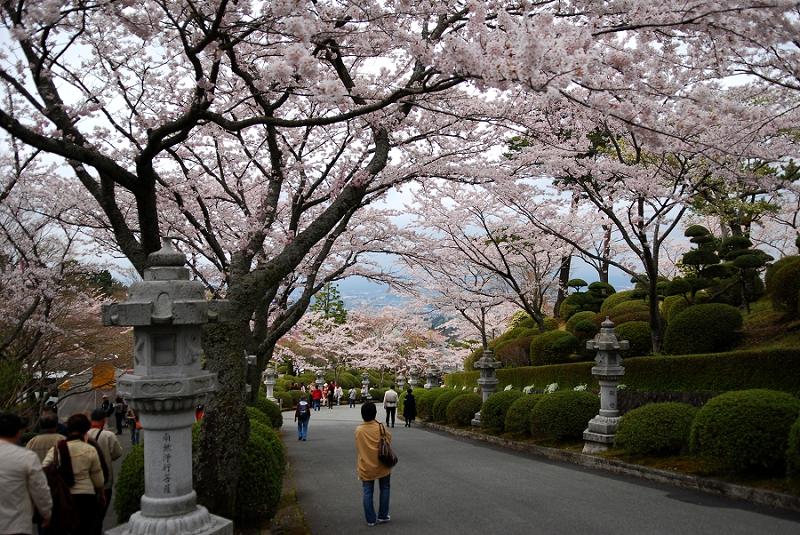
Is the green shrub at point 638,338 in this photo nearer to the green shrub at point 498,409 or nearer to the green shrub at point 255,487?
the green shrub at point 498,409

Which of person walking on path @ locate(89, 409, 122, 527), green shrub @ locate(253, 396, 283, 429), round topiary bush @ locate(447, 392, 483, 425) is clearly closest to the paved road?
person walking on path @ locate(89, 409, 122, 527)

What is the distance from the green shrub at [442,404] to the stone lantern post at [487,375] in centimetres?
228

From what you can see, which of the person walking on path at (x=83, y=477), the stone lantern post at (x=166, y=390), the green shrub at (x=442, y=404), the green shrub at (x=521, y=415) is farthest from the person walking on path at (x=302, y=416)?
the stone lantern post at (x=166, y=390)

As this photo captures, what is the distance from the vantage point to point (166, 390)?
4312 mm

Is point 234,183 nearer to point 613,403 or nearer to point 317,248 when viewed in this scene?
point 317,248

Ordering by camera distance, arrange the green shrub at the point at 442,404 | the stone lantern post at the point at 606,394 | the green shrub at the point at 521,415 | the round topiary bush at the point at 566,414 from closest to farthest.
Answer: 1. the stone lantern post at the point at 606,394
2. the round topiary bush at the point at 566,414
3. the green shrub at the point at 521,415
4. the green shrub at the point at 442,404

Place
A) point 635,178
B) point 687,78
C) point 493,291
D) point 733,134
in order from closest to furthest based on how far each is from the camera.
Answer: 1. point 687,78
2. point 733,134
3. point 635,178
4. point 493,291

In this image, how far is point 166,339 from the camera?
4.54 m

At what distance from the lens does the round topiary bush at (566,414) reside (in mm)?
13109

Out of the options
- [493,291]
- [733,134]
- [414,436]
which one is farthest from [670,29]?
[493,291]

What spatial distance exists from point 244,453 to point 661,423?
732 centimetres

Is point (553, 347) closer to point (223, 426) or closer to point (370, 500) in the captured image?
point (370, 500)

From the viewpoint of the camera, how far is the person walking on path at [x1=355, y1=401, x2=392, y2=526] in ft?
22.8

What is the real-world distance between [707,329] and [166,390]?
12782mm
